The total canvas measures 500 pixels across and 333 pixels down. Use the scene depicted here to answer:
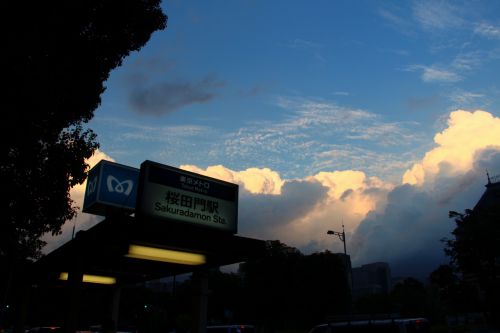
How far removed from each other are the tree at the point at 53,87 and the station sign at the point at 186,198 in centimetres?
280

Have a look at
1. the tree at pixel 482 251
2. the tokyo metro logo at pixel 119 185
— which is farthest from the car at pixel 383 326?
the tree at pixel 482 251

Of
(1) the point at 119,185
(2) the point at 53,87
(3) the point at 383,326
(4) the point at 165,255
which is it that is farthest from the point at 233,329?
(2) the point at 53,87

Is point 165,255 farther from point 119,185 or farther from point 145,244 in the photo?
point 119,185

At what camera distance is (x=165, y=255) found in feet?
43.8

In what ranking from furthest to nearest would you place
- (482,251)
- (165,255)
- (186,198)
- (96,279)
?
(482,251) < (96,279) < (165,255) < (186,198)

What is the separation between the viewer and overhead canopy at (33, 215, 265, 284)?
11.1 metres

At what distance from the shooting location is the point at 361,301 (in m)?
104

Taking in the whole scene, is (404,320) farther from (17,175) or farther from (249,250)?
(17,175)

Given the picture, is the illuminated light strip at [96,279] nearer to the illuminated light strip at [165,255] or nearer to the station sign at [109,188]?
the station sign at [109,188]

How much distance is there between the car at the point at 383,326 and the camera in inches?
861

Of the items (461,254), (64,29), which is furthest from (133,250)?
(461,254)

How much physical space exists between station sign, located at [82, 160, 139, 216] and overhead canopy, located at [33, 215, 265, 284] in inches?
82.8

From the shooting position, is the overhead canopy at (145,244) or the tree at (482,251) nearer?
the overhead canopy at (145,244)

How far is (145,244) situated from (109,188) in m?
4.90
